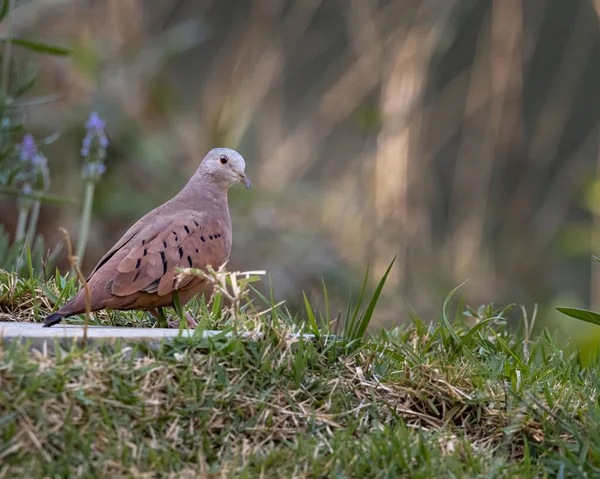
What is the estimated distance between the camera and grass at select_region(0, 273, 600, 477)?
2.42 m

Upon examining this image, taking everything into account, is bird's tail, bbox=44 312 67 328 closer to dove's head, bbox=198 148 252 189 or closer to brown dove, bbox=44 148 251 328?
brown dove, bbox=44 148 251 328

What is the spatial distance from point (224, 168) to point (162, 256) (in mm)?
787

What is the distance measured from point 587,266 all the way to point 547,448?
675cm

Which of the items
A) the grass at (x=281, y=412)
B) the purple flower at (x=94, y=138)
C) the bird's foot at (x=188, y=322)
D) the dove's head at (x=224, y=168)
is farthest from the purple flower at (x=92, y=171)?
the grass at (x=281, y=412)

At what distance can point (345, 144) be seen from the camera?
8719 mm

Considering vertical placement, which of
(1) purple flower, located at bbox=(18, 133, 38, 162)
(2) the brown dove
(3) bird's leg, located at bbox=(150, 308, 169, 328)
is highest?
(1) purple flower, located at bbox=(18, 133, 38, 162)

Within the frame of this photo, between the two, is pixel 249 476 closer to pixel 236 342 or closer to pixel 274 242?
pixel 236 342

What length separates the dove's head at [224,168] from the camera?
12.7 feet

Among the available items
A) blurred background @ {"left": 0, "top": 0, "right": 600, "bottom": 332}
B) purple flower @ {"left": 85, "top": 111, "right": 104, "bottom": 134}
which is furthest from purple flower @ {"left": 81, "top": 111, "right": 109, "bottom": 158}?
blurred background @ {"left": 0, "top": 0, "right": 600, "bottom": 332}

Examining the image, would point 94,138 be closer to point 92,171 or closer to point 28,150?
point 92,171

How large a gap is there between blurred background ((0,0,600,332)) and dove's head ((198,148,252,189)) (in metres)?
2.67

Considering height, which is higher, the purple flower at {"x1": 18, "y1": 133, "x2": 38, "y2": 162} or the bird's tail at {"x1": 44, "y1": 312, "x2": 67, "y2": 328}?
the purple flower at {"x1": 18, "y1": 133, "x2": 38, "y2": 162}

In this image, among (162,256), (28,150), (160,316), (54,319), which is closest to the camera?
(54,319)

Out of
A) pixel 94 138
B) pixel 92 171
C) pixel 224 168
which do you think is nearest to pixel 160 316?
pixel 224 168
